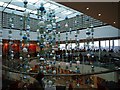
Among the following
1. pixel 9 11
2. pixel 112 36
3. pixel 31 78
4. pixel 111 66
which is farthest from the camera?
pixel 112 36

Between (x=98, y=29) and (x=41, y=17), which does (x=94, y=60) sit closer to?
(x=98, y=29)

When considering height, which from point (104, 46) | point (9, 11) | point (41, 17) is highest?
point (9, 11)

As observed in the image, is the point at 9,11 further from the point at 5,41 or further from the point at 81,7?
the point at 81,7

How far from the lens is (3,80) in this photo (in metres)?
4.72

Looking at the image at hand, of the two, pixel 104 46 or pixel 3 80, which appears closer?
pixel 3 80

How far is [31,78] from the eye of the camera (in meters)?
4.48

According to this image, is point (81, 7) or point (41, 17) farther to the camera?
point (81, 7)

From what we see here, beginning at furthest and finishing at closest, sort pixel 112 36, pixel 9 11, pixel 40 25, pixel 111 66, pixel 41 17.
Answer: pixel 112 36
pixel 9 11
pixel 111 66
pixel 41 17
pixel 40 25

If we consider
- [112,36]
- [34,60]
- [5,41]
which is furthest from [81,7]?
[5,41]

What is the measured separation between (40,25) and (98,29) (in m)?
6.42

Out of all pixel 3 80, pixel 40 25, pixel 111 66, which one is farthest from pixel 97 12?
pixel 111 66

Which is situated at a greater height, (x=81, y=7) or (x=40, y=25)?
(x=81, y=7)

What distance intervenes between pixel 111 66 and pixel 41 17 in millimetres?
4061

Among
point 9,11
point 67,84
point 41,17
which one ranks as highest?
point 9,11
